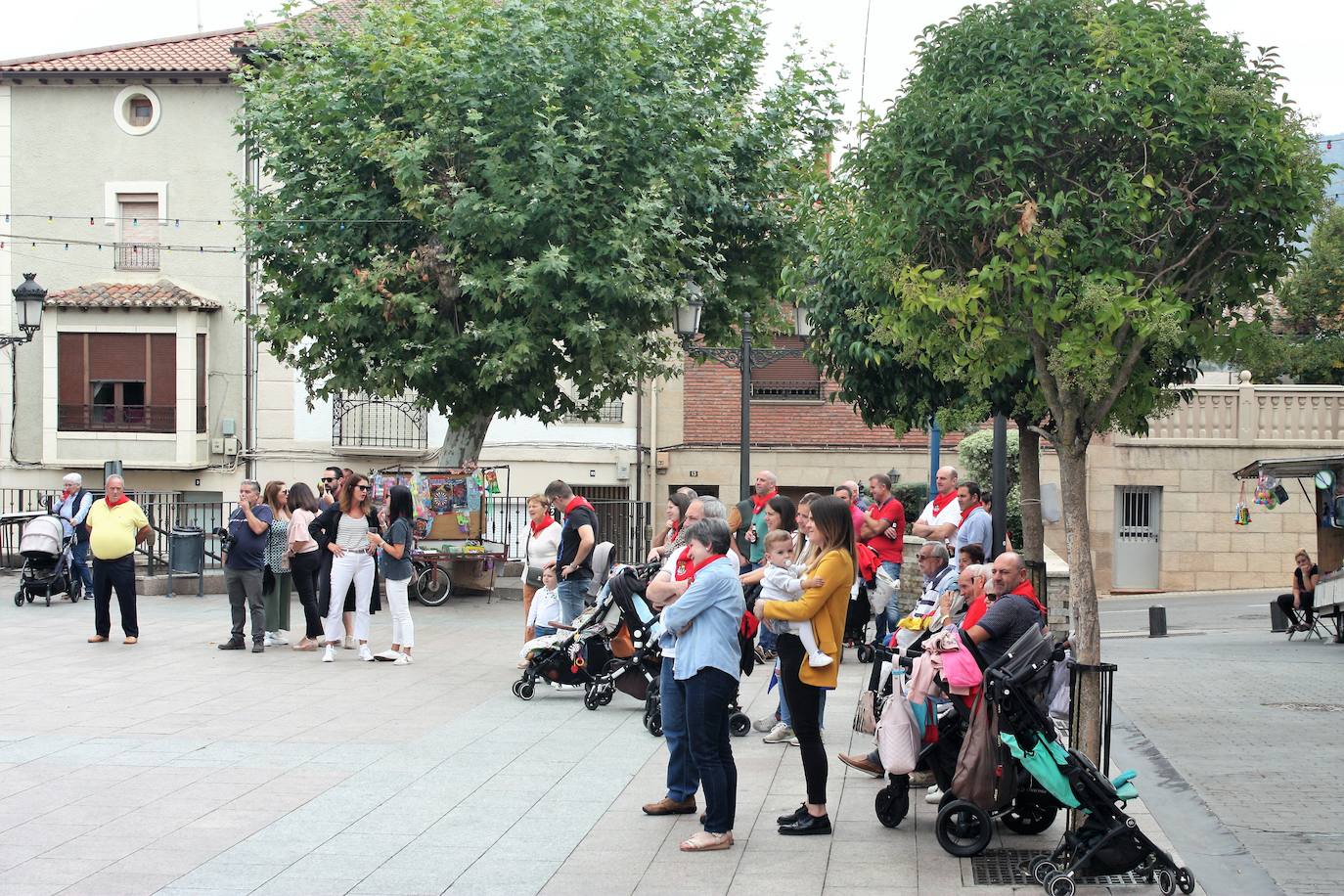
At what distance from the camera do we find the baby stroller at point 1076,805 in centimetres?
623

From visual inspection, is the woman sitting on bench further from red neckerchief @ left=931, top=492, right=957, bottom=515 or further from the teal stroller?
the teal stroller

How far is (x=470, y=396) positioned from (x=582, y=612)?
789cm

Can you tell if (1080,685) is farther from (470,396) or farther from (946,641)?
(470,396)

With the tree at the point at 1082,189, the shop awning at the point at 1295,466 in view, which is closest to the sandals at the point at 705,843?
the tree at the point at 1082,189

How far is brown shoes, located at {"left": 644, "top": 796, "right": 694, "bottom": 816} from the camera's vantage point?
25.2 feet

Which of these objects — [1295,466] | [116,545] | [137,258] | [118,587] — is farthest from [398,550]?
[137,258]

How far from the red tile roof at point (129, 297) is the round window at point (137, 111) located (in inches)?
125

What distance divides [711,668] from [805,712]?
0.51 m

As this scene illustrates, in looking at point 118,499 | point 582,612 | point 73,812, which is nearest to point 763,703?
point 582,612

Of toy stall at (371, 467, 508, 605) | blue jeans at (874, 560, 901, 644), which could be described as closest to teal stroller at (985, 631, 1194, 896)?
blue jeans at (874, 560, 901, 644)

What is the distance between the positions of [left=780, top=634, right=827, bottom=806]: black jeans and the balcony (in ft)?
73.1

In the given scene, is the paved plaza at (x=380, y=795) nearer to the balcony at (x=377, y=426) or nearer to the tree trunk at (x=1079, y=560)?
the tree trunk at (x=1079, y=560)

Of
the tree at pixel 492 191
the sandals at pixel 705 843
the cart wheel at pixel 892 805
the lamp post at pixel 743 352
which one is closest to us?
the sandals at pixel 705 843

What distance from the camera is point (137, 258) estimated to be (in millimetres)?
29438
